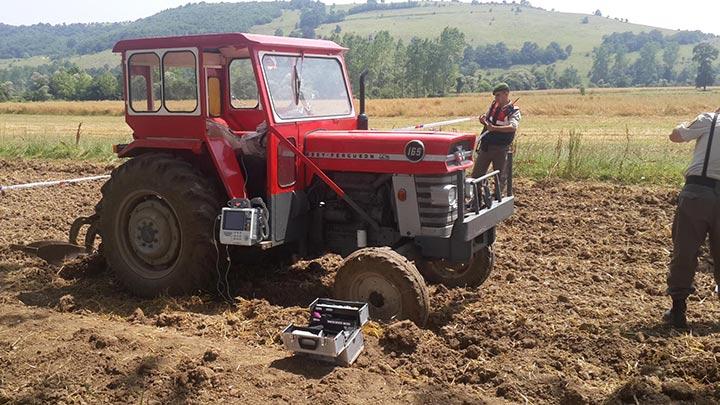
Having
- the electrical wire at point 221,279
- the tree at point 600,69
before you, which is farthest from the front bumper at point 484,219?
the tree at point 600,69

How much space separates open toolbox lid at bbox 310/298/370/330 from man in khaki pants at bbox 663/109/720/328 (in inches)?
99.8

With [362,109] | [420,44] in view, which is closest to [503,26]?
[420,44]

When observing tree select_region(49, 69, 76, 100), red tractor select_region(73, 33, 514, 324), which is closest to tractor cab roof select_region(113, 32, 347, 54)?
red tractor select_region(73, 33, 514, 324)

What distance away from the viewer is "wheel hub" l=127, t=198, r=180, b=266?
6.10 m

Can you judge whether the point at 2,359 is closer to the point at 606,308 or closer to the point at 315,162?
the point at 315,162

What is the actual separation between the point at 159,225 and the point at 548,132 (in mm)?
22294

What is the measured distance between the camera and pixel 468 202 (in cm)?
590

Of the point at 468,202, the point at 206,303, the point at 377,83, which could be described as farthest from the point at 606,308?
the point at 377,83

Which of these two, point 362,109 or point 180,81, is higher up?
point 180,81

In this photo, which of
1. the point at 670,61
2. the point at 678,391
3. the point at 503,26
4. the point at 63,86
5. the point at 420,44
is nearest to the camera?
the point at 678,391

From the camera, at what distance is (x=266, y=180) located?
19.5 feet

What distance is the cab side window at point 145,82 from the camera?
6156 mm

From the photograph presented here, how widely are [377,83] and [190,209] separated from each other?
214 feet

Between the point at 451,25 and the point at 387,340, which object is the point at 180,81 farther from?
the point at 451,25
